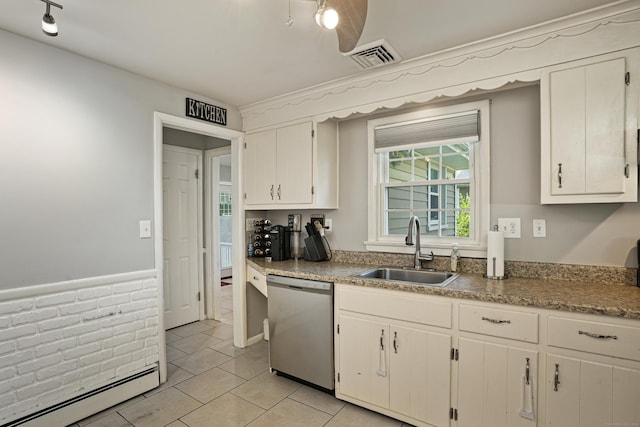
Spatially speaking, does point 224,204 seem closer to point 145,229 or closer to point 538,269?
point 145,229

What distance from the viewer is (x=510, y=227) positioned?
2.23 meters

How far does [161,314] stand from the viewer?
8.52ft

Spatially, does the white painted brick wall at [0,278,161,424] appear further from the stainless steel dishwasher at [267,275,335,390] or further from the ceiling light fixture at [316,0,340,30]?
the ceiling light fixture at [316,0,340,30]

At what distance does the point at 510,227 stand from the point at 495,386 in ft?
3.43

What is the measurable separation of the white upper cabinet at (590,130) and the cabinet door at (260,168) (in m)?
2.16

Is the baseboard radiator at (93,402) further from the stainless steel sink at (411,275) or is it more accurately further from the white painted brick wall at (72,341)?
the stainless steel sink at (411,275)

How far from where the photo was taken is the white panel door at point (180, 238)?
3682 millimetres

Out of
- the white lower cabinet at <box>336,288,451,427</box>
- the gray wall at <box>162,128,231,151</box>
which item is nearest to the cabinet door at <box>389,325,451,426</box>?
the white lower cabinet at <box>336,288,451,427</box>

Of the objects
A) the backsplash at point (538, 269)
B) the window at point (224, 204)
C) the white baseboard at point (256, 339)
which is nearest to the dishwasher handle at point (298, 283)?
the backsplash at point (538, 269)

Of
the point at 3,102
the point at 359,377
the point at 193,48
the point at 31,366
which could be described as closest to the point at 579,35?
the point at 193,48

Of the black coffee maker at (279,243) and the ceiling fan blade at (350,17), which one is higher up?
the ceiling fan blade at (350,17)

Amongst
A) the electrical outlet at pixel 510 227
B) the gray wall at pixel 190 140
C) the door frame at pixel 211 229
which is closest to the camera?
the electrical outlet at pixel 510 227

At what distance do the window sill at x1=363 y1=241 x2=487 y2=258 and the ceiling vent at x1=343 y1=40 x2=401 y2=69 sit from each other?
1.41 metres

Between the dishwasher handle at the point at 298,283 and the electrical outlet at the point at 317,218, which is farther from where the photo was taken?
the electrical outlet at the point at 317,218
